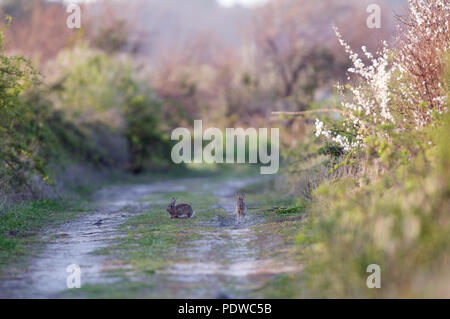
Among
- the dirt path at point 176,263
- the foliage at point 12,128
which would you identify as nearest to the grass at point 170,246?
the dirt path at point 176,263

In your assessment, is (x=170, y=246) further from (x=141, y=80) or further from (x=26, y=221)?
(x=141, y=80)

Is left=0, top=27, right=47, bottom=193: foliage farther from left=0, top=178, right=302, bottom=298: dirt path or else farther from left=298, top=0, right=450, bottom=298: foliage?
left=298, top=0, right=450, bottom=298: foliage

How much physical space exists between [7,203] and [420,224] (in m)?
9.68

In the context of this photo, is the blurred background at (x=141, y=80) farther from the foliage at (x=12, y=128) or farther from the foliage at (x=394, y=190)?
the foliage at (x=394, y=190)

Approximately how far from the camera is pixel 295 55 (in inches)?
1791

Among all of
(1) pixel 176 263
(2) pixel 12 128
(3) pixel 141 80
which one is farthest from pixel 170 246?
(3) pixel 141 80

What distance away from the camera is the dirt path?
8.06 m

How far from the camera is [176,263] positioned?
9.30 metres

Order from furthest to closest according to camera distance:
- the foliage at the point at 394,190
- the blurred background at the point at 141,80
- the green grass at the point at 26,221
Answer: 1. the blurred background at the point at 141,80
2. the green grass at the point at 26,221
3. the foliage at the point at 394,190

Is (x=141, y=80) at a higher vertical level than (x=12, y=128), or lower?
higher

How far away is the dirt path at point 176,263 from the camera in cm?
806

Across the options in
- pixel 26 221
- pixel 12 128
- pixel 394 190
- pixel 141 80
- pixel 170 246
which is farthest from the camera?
pixel 141 80

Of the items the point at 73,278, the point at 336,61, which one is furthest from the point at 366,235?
the point at 336,61
